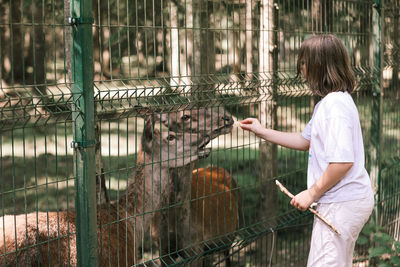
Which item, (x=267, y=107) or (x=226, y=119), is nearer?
(x=226, y=119)

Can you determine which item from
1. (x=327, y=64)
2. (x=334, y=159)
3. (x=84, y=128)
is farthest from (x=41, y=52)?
(x=334, y=159)

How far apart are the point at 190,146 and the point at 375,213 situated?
9.78ft

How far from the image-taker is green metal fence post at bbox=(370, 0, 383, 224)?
6836mm

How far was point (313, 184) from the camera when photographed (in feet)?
12.1

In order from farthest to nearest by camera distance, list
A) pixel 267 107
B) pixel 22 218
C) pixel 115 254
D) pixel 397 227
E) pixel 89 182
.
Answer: pixel 397 227, pixel 267 107, pixel 115 254, pixel 22 218, pixel 89 182

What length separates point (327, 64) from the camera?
3732 mm

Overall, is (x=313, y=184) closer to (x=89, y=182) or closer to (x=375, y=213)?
(x=89, y=182)

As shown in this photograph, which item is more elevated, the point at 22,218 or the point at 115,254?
the point at 22,218

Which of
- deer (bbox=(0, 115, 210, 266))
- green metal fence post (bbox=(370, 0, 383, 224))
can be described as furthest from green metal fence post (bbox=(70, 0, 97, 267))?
green metal fence post (bbox=(370, 0, 383, 224))

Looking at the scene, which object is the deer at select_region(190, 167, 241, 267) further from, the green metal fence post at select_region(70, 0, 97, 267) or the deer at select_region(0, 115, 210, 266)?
the green metal fence post at select_region(70, 0, 97, 267)

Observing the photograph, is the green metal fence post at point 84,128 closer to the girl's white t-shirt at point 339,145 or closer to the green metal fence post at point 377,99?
the girl's white t-shirt at point 339,145

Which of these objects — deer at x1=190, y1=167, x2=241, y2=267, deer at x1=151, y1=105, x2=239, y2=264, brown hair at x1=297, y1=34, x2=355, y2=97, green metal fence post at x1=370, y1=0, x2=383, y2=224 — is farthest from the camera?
green metal fence post at x1=370, y1=0, x2=383, y2=224

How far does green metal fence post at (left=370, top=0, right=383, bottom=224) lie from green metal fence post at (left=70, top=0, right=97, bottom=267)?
4.17m

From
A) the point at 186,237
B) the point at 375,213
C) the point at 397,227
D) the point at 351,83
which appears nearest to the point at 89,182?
the point at 351,83
